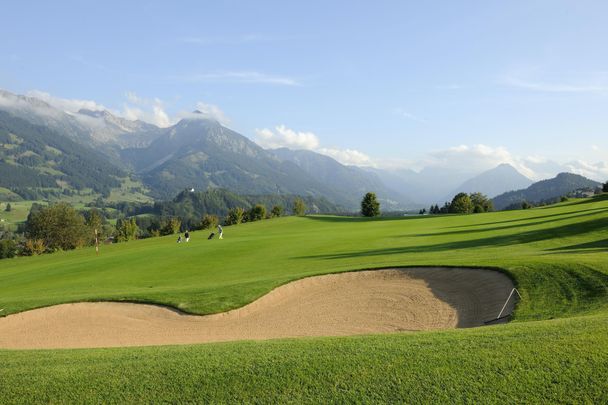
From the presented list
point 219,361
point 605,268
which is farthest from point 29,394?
point 605,268

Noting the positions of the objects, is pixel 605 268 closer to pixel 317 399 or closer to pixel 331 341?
pixel 331 341

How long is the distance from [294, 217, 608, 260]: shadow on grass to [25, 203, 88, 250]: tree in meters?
97.0

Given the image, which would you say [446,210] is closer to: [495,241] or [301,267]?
[495,241]

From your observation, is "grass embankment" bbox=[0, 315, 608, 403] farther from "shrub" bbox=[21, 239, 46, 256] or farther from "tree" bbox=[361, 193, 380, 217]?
"tree" bbox=[361, 193, 380, 217]

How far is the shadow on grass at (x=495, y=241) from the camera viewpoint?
3036 cm

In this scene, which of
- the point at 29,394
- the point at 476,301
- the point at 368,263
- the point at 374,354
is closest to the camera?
the point at 29,394

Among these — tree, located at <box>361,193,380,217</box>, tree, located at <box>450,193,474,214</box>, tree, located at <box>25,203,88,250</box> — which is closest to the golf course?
tree, located at <box>361,193,380,217</box>

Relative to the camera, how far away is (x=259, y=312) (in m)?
18.7

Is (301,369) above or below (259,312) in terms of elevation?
above

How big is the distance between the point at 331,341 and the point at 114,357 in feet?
16.9

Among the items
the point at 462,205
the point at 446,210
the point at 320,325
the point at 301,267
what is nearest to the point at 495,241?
the point at 301,267

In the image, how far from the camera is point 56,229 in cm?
10650

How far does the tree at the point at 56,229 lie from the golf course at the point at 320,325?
274ft

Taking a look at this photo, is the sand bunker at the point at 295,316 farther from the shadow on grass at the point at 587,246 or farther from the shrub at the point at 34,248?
the shrub at the point at 34,248
